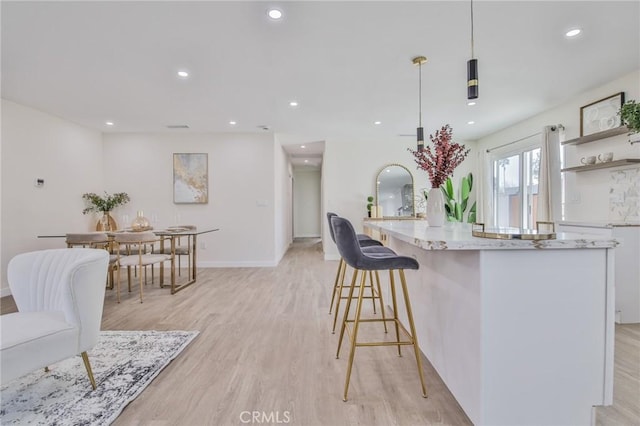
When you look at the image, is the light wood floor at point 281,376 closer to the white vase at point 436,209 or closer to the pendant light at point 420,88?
the white vase at point 436,209

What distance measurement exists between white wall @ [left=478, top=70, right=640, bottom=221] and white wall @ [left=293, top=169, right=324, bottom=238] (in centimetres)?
702

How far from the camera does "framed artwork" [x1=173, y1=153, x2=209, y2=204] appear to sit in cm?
537

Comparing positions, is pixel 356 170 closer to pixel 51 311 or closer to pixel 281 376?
pixel 281 376

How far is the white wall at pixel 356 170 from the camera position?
19.7 ft

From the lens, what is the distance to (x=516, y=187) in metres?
5.09

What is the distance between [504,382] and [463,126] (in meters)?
4.68

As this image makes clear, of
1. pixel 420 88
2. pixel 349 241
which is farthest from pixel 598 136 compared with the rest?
pixel 349 241

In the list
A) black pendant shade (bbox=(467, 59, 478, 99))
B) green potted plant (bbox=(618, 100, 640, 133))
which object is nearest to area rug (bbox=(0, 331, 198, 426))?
black pendant shade (bbox=(467, 59, 478, 99))

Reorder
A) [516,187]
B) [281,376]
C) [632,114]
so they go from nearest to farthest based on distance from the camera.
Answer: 1. [281,376]
2. [632,114]
3. [516,187]

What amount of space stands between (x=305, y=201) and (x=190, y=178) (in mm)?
5400

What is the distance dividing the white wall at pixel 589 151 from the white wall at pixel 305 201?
23.0 feet

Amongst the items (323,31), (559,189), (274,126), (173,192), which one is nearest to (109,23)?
(323,31)

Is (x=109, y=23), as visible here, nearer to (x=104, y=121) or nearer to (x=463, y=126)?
(x=104, y=121)

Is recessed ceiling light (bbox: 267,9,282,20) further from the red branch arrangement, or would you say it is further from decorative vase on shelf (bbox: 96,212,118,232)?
decorative vase on shelf (bbox: 96,212,118,232)
